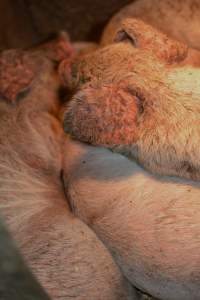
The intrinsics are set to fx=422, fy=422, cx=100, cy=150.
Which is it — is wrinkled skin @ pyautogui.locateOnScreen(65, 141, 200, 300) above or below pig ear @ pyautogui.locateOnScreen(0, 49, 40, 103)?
below

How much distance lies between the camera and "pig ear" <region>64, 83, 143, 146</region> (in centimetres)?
180

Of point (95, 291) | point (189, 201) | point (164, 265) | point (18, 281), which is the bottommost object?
point (95, 291)

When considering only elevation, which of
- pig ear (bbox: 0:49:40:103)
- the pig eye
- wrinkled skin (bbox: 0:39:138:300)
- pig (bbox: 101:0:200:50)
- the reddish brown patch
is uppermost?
pig (bbox: 101:0:200:50)

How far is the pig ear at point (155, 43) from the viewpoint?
6.84 ft

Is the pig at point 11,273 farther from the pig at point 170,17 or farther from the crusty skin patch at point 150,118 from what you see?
the pig at point 170,17

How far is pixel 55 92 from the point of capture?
2449 millimetres

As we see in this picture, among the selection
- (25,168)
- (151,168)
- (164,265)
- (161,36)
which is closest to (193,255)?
(164,265)

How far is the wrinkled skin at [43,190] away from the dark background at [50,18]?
0.97 ft

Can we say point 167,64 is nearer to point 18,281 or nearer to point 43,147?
point 43,147

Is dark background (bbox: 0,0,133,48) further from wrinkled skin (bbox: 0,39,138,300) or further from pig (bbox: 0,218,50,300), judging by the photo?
pig (bbox: 0,218,50,300)

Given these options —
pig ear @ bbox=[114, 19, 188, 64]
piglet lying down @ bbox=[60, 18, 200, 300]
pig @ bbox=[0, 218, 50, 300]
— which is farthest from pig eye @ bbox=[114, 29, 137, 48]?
pig @ bbox=[0, 218, 50, 300]

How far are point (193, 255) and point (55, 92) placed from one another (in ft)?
4.07

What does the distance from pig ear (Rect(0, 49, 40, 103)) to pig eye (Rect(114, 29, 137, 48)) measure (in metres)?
0.53

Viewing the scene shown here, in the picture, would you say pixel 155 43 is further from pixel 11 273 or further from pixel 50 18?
pixel 11 273
